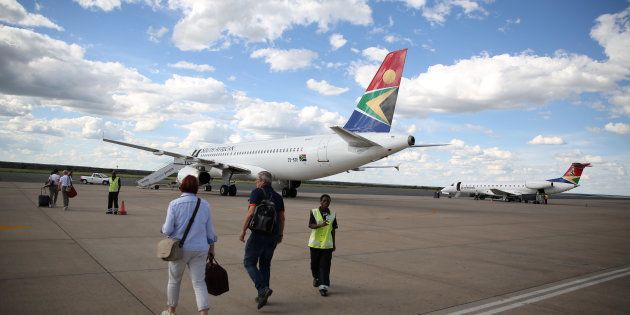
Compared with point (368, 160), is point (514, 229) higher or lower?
lower

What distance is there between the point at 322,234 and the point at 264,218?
1146 mm

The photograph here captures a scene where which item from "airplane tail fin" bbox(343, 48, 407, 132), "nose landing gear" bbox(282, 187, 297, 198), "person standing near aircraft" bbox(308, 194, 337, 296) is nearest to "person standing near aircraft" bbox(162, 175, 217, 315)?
"person standing near aircraft" bbox(308, 194, 337, 296)

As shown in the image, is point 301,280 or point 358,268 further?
point 358,268

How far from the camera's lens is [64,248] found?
26.4 ft

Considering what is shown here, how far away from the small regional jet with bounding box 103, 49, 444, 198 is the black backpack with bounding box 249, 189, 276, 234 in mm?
14378

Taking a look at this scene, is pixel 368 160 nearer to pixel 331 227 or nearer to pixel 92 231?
pixel 92 231

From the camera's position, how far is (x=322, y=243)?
19.6 feet

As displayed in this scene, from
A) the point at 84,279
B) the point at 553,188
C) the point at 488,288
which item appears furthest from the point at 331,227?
the point at 553,188

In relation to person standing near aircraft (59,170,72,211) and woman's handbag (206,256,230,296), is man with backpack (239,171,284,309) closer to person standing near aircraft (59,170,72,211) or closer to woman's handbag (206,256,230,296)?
woman's handbag (206,256,230,296)

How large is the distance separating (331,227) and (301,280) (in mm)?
1159

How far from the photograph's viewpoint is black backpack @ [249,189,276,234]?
17.2 ft

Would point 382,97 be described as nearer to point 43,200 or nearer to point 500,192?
point 43,200

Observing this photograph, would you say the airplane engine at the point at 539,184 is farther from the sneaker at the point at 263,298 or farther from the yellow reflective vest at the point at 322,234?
the sneaker at the point at 263,298

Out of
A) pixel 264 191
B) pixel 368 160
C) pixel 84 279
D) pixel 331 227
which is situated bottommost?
pixel 84 279
